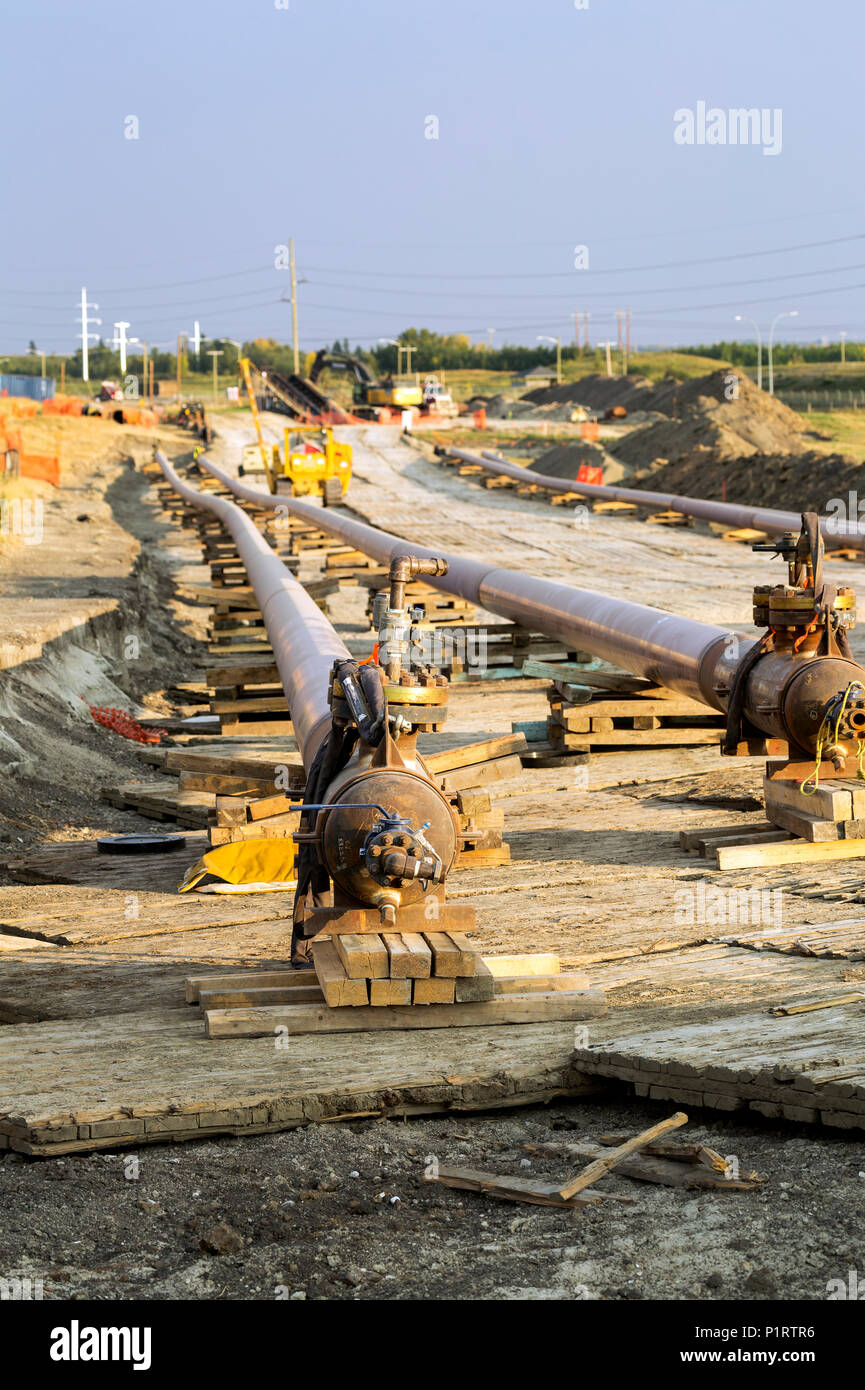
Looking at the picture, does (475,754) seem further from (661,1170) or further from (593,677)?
(661,1170)

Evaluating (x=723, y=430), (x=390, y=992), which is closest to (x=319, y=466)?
(x=723, y=430)

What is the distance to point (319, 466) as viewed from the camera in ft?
129

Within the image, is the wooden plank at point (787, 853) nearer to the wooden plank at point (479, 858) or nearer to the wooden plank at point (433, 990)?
the wooden plank at point (479, 858)

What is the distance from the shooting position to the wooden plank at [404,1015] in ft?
19.7

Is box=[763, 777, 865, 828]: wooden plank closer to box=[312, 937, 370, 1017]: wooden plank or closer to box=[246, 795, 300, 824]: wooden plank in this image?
box=[246, 795, 300, 824]: wooden plank

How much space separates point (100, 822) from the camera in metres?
12.3

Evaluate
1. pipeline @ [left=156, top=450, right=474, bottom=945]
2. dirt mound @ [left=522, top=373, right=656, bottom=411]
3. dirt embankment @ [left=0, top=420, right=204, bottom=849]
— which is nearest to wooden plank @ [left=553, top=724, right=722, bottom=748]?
dirt embankment @ [left=0, top=420, right=204, bottom=849]

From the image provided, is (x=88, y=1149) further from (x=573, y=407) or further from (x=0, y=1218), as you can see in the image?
(x=573, y=407)

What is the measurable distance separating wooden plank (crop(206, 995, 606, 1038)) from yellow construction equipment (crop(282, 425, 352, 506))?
109 ft

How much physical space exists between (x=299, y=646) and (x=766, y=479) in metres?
30.8

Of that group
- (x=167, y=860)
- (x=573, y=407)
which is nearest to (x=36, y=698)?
(x=167, y=860)

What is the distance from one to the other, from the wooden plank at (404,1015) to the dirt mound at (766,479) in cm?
2950

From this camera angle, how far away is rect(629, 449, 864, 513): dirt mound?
36.7 m

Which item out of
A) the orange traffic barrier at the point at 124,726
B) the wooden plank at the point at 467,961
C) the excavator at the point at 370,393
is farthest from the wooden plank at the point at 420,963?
the excavator at the point at 370,393
